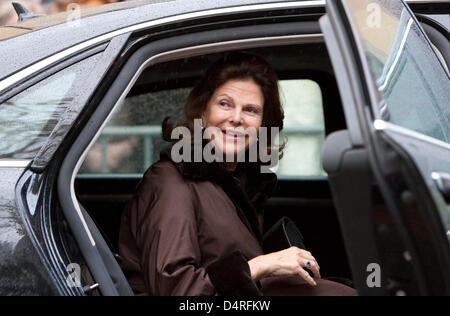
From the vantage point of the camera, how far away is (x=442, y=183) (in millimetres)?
1633

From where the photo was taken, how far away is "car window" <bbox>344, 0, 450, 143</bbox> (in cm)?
172

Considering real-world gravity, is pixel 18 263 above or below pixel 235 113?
below

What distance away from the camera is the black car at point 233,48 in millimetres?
1511

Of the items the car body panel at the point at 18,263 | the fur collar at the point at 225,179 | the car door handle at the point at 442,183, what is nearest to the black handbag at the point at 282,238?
the fur collar at the point at 225,179

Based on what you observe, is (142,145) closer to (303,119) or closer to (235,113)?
(303,119)

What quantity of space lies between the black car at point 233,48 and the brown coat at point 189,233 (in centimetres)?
14

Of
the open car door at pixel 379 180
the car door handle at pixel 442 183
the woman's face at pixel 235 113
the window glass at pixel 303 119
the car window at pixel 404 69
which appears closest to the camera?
the open car door at pixel 379 180

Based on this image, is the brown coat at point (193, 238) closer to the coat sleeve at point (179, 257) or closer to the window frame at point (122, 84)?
the coat sleeve at point (179, 257)

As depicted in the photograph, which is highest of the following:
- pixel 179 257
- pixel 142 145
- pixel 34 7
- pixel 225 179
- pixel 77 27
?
pixel 34 7

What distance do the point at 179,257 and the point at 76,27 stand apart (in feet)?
2.35

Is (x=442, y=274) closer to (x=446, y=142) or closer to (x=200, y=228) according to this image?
(x=446, y=142)

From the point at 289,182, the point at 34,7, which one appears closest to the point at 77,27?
the point at 289,182

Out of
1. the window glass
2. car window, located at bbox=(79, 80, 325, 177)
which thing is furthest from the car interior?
car window, located at bbox=(79, 80, 325, 177)
